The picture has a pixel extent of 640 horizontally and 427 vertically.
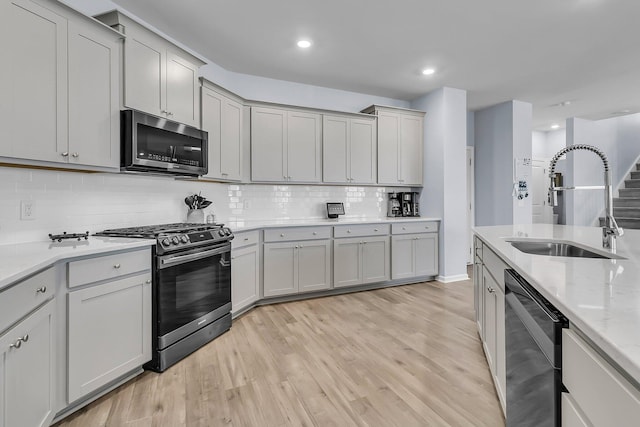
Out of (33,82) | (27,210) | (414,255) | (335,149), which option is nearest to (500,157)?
(414,255)

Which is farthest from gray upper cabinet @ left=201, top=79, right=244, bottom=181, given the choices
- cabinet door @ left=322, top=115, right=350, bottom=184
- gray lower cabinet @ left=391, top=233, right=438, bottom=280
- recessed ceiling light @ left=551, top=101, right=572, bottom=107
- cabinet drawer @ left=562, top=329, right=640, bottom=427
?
recessed ceiling light @ left=551, top=101, right=572, bottom=107

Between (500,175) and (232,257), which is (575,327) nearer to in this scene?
(232,257)

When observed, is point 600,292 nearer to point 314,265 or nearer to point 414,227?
point 314,265

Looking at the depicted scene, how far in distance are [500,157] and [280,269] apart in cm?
425

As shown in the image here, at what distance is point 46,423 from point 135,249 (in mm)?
967

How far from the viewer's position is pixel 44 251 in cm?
177

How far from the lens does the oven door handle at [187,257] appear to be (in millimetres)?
2276

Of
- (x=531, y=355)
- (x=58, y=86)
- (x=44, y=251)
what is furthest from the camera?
(x=58, y=86)

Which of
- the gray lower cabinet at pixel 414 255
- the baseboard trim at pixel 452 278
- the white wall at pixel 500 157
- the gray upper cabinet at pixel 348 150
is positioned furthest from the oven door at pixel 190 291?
the white wall at pixel 500 157

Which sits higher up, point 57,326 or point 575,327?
point 575,327

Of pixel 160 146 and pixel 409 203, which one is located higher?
pixel 160 146

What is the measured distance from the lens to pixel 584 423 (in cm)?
79

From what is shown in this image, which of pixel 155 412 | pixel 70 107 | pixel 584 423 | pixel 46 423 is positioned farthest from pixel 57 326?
pixel 584 423

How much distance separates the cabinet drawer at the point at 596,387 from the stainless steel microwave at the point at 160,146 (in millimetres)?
2673
